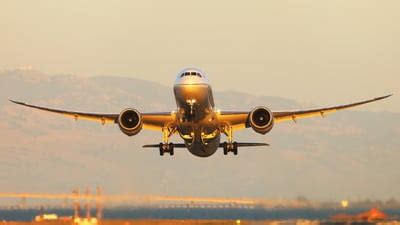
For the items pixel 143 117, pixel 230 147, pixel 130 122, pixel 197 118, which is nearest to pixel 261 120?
pixel 230 147

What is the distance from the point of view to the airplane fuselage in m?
50.6

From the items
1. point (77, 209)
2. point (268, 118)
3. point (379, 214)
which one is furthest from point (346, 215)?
point (77, 209)

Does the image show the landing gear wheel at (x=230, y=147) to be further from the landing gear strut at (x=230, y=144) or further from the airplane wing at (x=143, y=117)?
the airplane wing at (x=143, y=117)

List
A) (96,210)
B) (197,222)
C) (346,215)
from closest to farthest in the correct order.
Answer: (346,215) < (96,210) < (197,222)

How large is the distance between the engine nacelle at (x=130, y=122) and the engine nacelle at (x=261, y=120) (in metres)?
6.76

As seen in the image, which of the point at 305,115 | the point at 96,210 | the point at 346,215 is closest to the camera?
the point at 305,115

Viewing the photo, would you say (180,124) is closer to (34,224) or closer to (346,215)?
(346,215)

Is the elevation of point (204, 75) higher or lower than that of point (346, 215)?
higher

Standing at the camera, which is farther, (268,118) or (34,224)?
(34,224)

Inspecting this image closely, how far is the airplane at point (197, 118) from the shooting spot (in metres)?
51.0

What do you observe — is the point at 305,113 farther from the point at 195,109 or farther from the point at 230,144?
the point at 195,109

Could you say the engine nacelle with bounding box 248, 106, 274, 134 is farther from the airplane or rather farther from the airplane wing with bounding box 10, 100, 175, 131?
the airplane wing with bounding box 10, 100, 175, 131

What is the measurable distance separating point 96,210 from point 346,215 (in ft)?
106

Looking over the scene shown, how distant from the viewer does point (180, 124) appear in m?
52.6
